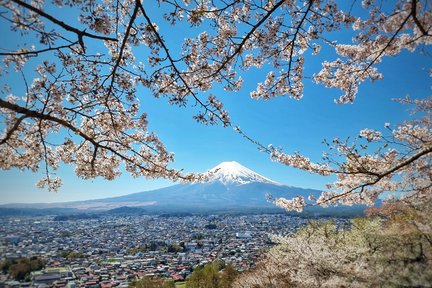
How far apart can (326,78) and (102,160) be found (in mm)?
3444

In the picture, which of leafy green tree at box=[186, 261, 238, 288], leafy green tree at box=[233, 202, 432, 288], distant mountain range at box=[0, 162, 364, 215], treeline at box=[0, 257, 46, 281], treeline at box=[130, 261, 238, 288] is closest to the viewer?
treeline at box=[0, 257, 46, 281]

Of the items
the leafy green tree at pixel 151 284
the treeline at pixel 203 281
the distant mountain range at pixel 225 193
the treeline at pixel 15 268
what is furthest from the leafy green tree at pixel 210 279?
the distant mountain range at pixel 225 193

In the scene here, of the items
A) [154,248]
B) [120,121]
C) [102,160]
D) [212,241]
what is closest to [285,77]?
[120,121]

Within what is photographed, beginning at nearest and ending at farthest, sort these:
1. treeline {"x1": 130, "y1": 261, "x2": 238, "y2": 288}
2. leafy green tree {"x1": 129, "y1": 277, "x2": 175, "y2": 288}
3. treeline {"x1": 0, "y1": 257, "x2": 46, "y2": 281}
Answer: treeline {"x1": 0, "y1": 257, "x2": 46, "y2": 281}
leafy green tree {"x1": 129, "y1": 277, "x2": 175, "y2": 288}
treeline {"x1": 130, "y1": 261, "x2": 238, "y2": 288}

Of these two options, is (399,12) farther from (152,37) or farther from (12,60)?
(12,60)

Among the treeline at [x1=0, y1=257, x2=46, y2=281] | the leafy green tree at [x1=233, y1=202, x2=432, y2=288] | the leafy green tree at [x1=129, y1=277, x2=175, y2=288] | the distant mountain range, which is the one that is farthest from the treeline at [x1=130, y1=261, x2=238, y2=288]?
the distant mountain range

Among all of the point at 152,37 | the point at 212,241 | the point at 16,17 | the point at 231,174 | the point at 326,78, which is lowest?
the point at 212,241

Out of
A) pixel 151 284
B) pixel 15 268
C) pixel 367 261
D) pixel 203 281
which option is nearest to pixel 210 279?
pixel 203 281

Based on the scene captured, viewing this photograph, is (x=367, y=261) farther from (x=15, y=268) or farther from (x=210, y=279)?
(x=210, y=279)

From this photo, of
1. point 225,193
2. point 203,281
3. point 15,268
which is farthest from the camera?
point 225,193

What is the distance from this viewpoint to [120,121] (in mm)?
3453

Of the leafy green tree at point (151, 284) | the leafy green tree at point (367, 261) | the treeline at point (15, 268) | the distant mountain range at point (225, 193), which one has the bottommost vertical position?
the leafy green tree at point (151, 284)

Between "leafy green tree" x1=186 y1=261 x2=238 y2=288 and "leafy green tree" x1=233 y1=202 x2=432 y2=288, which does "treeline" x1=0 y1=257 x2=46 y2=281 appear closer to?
"leafy green tree" x1=233 y1=202 x2=432 y2=288

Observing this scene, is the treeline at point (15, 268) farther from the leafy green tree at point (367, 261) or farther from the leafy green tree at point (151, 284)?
the leafy green tree at point (151, 284)
